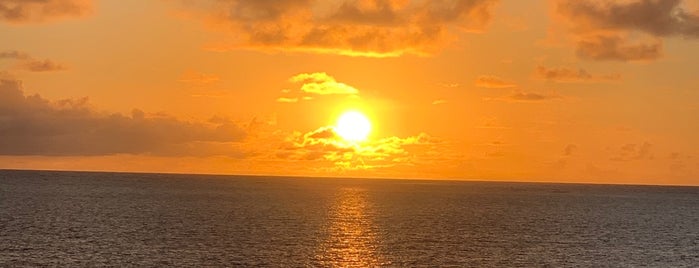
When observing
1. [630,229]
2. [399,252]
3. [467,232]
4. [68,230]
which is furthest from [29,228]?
[630,229]

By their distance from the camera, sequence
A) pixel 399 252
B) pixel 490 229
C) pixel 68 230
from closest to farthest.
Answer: pixel 399 252, pixel 68 230, pixel 490 229

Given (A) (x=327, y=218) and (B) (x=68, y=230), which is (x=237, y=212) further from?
(B) (x=68, y=230)

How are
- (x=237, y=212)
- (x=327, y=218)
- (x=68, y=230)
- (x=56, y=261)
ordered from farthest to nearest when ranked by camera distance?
(x=237, y=212)
(x=327, y=218)
(x=68, y=230)
(x=56, y=261)

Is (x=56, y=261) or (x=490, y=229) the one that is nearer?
(x=56, y=261)

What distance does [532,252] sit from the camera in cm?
11688

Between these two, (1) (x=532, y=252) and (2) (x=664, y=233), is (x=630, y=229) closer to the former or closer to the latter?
(2) (x=664, y=233)

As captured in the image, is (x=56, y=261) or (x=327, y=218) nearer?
(x=56, y=261)

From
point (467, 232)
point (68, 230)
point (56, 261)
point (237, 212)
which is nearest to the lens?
point (56, 261)

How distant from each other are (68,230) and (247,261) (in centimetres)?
4409

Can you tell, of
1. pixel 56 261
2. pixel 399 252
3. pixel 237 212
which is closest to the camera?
pixel 56 261

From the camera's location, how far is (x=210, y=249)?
110375mm

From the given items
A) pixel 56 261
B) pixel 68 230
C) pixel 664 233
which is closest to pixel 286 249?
pixel 56 261

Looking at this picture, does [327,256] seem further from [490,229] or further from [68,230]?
[490,229]

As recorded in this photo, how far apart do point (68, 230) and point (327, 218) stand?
59977mm
